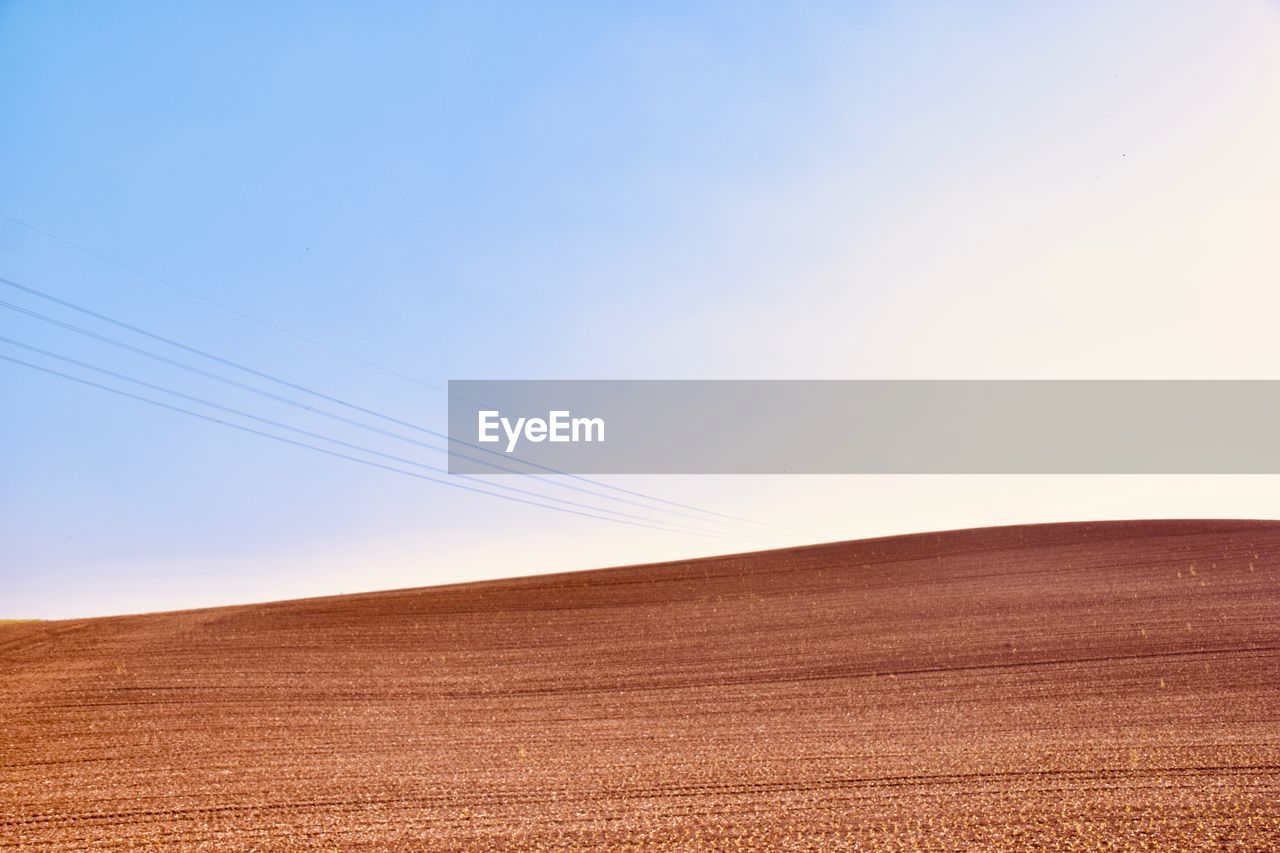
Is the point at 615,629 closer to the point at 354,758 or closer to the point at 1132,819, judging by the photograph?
the point at 354,758

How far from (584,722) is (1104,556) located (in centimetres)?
1941

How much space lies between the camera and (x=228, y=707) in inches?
664

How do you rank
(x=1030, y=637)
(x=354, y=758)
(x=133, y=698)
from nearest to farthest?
(x=354, y=758) → (x=133, y=698) → (x=1030, y=637)

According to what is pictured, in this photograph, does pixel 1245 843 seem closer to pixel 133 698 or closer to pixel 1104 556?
pixel 133 698

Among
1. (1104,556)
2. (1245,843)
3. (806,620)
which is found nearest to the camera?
(1245,843)

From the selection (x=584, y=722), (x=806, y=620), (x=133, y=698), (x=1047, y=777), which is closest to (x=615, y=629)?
(x=806, y=620)

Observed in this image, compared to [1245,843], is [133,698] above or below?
above

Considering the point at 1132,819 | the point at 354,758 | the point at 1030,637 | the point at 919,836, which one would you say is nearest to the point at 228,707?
the point at 354,758

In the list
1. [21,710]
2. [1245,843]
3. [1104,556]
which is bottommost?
[1245,843]

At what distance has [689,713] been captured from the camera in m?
16.4

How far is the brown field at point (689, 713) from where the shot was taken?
404 inches

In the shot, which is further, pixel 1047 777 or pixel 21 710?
pixel 21 710

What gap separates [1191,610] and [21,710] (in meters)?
22.8

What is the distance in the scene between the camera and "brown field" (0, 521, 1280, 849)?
1025 centimetres
